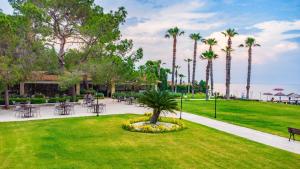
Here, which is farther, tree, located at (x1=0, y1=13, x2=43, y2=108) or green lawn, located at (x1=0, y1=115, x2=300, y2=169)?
tree, located at (x1=0, y1=13, x2=43, y2=108)

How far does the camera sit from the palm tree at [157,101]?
1811cm

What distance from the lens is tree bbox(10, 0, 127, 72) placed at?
33.9m

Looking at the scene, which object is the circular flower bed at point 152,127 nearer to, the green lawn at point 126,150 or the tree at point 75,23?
the green lawn at point 126,150

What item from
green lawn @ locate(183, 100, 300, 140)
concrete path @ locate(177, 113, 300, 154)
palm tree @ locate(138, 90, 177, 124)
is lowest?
concrete path @ locate(177, 113, 300, 154)

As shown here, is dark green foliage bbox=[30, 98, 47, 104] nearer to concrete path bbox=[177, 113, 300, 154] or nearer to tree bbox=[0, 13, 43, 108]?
tree bbox=[0, 13, 43, 108]

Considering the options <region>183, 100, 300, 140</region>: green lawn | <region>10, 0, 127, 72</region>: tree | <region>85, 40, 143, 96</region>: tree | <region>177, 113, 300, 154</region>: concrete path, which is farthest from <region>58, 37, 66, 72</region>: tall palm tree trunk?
<region>177, 113, 300, 154</region>: concrete path

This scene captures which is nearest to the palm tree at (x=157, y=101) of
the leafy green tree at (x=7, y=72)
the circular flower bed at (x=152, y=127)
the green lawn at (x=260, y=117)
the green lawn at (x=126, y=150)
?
the circular flower bed at (x=152, y=127)

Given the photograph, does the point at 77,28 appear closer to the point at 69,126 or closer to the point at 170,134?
the point at 69,126

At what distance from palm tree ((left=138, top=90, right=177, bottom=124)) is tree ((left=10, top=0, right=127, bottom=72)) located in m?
18.2

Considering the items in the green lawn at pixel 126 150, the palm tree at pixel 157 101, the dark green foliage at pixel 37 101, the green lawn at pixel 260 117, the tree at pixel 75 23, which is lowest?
the green lawn at pixel 126 150

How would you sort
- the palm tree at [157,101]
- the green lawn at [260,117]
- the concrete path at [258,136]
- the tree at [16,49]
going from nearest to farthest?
the concrete path at [258,136] → the palm tree at [157,101] → the green lawn at [260,117] → the tree at [16,49]

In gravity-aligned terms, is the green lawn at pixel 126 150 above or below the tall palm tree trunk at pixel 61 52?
below

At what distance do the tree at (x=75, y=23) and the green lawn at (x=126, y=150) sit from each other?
1849 cm

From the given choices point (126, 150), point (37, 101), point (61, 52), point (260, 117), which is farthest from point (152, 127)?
point (61, 52)
